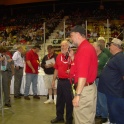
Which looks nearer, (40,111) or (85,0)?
(40,111)

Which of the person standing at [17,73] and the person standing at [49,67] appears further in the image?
the person standing at [17,73]

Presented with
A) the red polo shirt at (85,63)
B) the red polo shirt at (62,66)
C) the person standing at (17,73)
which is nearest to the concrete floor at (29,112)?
the person standing at (17,73)

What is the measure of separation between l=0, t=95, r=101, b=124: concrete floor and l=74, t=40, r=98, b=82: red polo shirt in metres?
2.35

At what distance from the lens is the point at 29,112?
6.60 meters

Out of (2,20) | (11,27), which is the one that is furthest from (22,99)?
(2,20)

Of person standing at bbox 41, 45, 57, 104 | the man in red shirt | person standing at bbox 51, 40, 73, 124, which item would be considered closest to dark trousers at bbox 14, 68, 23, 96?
person standing at bbox 41, 45, 57, 104

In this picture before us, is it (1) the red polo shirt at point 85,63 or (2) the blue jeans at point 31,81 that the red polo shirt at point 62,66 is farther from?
(2) the blue jeans at point 31,81

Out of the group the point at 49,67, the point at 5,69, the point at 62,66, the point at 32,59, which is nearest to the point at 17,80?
the point at 32,59

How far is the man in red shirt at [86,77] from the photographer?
3.34m

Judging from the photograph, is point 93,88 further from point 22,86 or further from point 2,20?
point 2,20

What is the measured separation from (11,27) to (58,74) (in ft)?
53.6

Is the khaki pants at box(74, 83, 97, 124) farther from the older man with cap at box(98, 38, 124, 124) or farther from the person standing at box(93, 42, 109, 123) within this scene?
the person standing at box(93, 42, 109, 123)

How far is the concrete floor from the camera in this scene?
19.0 ft

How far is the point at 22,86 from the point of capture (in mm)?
8758
